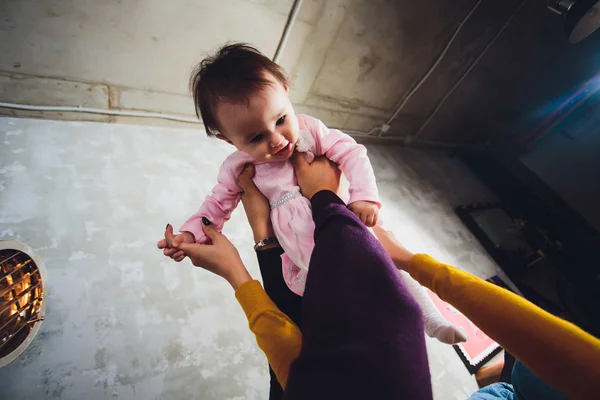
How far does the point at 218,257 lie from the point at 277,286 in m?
0.27

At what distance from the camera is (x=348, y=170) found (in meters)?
1.14

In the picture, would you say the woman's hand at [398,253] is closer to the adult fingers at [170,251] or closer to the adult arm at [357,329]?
the adult arm at [357,329]

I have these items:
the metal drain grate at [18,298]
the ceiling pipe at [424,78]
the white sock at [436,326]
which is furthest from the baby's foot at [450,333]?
the ceiling pipe at [424,78]

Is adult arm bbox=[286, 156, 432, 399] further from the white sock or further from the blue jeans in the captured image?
the blue jeans

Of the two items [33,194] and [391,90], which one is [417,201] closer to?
[391,90]

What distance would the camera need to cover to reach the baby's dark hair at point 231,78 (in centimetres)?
91

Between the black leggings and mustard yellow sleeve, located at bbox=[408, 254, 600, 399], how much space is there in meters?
0.53

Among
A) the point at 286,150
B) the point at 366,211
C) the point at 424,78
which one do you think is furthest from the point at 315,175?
the point at 424,78

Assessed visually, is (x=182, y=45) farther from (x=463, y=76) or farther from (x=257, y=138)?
(x=463, y=76)

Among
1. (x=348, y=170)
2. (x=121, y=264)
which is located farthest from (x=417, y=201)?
(x=121, y=264)

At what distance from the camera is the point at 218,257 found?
1.01 metres

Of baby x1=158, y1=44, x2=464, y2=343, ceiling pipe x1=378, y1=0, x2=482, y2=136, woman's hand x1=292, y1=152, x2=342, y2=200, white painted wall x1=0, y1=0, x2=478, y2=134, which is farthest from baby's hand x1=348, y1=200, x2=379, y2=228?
ceiling pipe x1=378, y1=0, x2=482, y2=136

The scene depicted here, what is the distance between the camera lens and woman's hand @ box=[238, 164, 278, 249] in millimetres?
1140

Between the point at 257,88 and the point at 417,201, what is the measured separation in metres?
2.26
